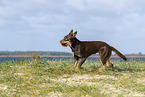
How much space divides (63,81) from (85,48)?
5.42ft

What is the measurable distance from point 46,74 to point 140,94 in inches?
140

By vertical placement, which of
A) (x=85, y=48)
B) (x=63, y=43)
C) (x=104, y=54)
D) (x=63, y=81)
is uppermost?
(x=63, y=43)

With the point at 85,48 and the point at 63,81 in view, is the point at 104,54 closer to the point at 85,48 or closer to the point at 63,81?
the point at 85,48

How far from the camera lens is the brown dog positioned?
7.32 meters

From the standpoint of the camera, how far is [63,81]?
6496 mm

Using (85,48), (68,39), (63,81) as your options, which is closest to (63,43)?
(68,39)

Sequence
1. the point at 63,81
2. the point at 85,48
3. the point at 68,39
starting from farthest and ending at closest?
the point at 85,48
the point at 68,39
the point at 63,81

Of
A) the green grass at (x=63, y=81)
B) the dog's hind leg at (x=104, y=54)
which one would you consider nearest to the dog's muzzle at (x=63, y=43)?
the green grass at (x=63, y=81)

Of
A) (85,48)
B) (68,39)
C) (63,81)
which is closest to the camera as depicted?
(63,81)

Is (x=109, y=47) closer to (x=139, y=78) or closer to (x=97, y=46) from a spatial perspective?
(x=97, y=46)

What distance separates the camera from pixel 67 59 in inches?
393

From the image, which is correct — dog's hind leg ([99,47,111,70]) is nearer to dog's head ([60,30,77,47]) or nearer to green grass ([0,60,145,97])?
green grass ([0,60,145,97])

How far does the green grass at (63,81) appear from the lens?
5344 millimetres

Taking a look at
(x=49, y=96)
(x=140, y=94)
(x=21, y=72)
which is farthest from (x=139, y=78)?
(x=21, y=72)
